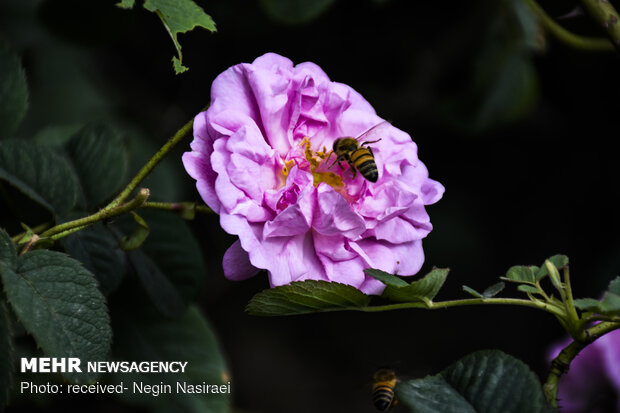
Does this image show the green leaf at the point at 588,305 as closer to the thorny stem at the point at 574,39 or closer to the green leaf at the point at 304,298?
the green leaf at the point at 304,298

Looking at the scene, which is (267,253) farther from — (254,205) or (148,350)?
(148,350)

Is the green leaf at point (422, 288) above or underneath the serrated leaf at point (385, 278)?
underneath

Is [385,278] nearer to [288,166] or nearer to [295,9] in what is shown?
[288,166]

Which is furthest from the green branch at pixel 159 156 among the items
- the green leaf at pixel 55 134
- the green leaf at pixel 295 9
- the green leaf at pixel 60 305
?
the green leaf at pixel 295 9

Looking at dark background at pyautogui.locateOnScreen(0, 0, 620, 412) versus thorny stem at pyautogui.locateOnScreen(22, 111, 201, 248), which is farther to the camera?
dark background at pyautogui.locateOnScreen(0, 0, 620, 412)

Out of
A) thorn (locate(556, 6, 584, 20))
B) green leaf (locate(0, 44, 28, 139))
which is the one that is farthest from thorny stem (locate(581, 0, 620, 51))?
green leaf (locate(0, 44, 28, 139))

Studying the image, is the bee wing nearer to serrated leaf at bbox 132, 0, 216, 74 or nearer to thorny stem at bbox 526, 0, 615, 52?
serrated leaf at bbox 132, 0, 216, 74

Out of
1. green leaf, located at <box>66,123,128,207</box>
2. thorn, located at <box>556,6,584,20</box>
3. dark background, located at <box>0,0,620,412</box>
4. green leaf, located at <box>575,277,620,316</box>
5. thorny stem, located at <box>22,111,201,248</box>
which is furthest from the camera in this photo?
dark background, located at <box>0,0,620,412</box>
